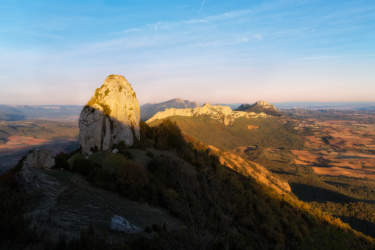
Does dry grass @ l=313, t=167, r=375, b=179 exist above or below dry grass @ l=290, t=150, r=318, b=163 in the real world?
below

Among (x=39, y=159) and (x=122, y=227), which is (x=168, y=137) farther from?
(x=122, y=227)

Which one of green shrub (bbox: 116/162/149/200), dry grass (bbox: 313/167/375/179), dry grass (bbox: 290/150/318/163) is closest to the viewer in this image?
green shrub (bbox: 116/162/149/200)

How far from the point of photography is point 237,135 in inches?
7810

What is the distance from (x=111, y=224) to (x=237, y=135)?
652 ft

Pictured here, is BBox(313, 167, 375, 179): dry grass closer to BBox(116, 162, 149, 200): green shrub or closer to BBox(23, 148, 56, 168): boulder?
BBox(116, 162, 149, 200): green shrub

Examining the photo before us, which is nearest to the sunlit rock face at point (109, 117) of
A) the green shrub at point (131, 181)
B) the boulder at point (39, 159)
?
the boulder at point (39, 159)

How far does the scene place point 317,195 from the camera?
276 ft

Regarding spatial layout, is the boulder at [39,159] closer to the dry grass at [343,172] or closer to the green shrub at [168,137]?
the green shrub at [168,137]

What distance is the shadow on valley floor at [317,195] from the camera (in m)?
80.8

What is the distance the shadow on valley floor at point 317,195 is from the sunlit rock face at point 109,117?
298 feet

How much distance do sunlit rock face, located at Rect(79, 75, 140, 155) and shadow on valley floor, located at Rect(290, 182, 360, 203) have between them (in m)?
90.8

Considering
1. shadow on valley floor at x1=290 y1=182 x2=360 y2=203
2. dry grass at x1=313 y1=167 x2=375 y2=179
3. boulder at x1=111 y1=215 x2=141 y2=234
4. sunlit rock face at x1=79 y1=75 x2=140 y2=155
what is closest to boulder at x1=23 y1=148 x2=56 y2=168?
sunlit rock face at x1=79 y1=75 x2=140 y2=155

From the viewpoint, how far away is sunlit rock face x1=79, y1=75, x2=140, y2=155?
27.2 m

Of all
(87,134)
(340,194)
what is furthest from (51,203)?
(340,194)
